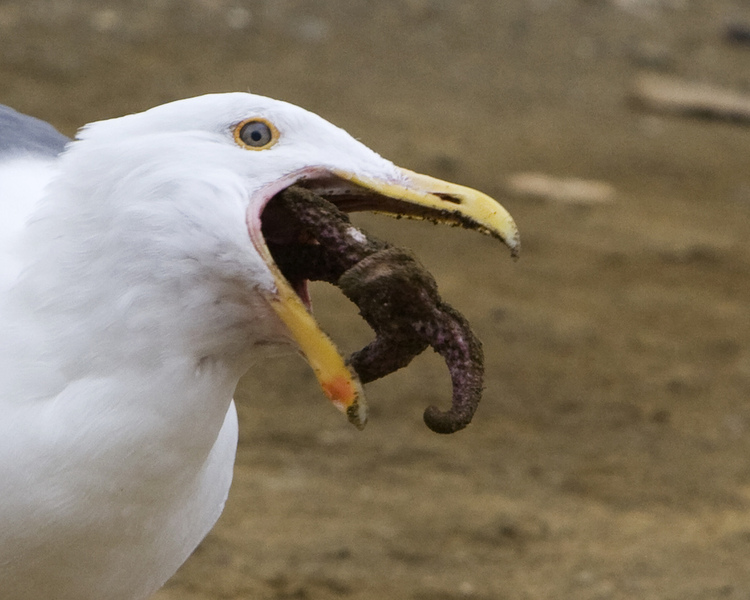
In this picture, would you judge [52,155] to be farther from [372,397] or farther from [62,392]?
[372,397]

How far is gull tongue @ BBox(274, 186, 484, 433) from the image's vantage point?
2.00 meters

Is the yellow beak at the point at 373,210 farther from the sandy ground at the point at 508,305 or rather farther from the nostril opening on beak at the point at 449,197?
the sandy ground at the point at 508,305

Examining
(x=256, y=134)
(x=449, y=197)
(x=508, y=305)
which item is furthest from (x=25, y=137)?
(x=508, y=305)

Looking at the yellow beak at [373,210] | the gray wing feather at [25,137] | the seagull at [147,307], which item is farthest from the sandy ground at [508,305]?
the yellow beak at [373,210]

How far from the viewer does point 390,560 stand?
12.8ft

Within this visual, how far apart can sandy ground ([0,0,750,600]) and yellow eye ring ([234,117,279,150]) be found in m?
1.92

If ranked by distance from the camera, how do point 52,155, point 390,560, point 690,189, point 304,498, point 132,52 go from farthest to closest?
point 132,52, point 690,189, point 304,498, point 390,560, point 52,155

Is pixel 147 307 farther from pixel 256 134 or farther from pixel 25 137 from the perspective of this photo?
pixel 25 137

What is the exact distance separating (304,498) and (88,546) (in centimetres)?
222

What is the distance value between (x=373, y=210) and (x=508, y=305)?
4.08 metres

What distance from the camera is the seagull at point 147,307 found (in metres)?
1.92

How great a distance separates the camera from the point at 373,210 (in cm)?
214

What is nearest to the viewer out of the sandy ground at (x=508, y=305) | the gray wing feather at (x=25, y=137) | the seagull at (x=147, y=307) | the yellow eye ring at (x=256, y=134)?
the seagull at (x=147, y=307)

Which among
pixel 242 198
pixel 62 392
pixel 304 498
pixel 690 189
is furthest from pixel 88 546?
pixel 690 189
